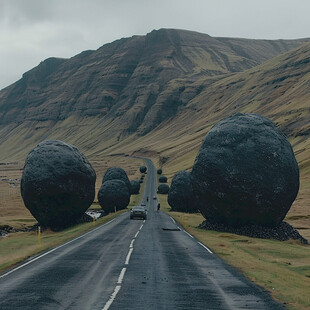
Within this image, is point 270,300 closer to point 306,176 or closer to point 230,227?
point 230,227

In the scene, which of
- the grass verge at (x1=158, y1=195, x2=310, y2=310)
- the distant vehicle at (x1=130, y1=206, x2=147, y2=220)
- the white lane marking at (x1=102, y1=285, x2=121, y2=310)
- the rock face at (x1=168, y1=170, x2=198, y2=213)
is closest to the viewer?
the white lane marking at (x1=102, y1=285, x2=121, y2=310)

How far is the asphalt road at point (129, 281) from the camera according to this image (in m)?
10.9

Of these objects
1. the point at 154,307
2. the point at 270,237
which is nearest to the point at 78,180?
the point at 270,237

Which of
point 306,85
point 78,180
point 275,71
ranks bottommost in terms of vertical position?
point 78,180

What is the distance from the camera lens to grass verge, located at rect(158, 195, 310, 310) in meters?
12.3

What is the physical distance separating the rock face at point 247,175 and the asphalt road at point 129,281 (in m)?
6.12

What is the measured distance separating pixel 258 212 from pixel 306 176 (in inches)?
2251

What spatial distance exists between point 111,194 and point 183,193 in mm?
9381

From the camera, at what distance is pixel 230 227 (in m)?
28.8

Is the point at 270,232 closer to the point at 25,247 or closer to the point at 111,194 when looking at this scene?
the point at 25,247

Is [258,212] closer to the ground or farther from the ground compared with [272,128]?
closer to the ground

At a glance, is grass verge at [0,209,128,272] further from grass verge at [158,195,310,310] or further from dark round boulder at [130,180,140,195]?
dark round boulder at [130,180,140,195]

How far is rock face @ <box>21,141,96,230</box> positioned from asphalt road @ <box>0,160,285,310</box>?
475 inches

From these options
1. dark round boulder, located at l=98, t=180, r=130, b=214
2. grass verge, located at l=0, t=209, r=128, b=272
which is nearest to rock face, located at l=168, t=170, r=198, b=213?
dark round boulder, located at l=98, t=180, r=130, b=214
